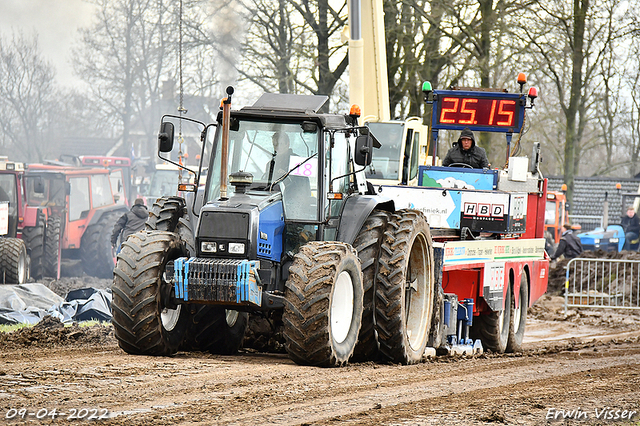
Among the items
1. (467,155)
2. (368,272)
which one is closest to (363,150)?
(368,272)

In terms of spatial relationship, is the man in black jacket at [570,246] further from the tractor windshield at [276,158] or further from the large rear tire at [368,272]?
the tractor windshield at [276,158]

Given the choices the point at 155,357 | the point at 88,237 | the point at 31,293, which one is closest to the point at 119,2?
the point at 88,237

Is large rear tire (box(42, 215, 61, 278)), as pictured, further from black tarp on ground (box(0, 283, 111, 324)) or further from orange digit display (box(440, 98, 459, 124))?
orange digit display (box(440, 98, 459, 124))

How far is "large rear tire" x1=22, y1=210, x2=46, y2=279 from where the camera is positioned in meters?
19.8

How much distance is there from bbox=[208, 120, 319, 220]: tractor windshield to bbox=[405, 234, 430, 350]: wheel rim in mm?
1832

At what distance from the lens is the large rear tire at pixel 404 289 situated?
8.70 metres

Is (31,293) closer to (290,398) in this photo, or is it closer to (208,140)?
(208,140)

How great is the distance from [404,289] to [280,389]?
2526mm

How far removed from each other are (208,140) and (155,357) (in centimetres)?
225

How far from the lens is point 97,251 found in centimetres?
2234

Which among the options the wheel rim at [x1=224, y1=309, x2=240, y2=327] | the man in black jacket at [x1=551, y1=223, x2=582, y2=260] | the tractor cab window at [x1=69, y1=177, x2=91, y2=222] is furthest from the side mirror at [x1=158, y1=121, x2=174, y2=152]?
the man in black jacket at [x1=551, y1=223, x2=582, y2=260]

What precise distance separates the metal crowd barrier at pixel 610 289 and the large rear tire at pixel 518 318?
17.2 ft

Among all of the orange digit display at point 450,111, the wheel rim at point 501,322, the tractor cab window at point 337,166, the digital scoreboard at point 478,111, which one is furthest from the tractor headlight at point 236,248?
the orange digit display at point 450,111

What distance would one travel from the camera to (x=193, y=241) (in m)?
8.58
